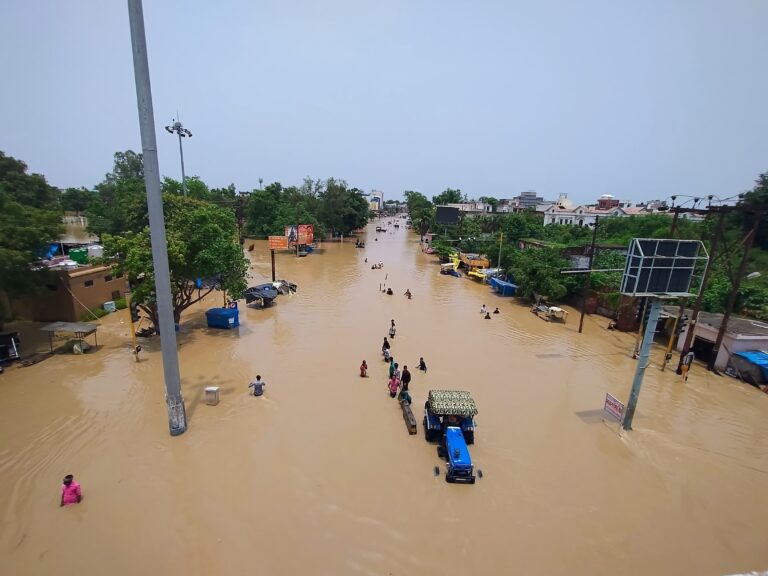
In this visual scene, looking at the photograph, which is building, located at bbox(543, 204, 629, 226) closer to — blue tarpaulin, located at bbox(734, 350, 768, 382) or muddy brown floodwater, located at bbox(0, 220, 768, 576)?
blue tarpaulin, located at bbox(734, 350, 768, 382)

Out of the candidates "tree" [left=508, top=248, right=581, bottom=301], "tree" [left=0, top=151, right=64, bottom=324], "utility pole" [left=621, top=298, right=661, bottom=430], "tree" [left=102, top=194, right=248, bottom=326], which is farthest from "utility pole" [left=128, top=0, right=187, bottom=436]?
"tree" [left=508, top=248, right=581, bottom=301]

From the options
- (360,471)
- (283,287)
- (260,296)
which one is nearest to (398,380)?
(360,471)

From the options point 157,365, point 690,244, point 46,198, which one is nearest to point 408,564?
point 690,244

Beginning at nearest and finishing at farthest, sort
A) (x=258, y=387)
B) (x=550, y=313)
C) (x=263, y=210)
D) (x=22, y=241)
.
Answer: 1. (x=258, y=387)
2. (x=22, y=241)
3. (x=550, y=313)
4. (x=263, y=210)

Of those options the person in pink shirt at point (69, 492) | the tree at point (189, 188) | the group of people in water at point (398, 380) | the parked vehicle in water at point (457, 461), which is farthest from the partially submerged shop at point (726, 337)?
the tree at point (189, 188)

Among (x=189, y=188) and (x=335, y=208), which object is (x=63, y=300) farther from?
(x=335, y=208)

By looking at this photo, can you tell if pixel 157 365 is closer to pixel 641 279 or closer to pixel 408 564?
pixel 408 564
